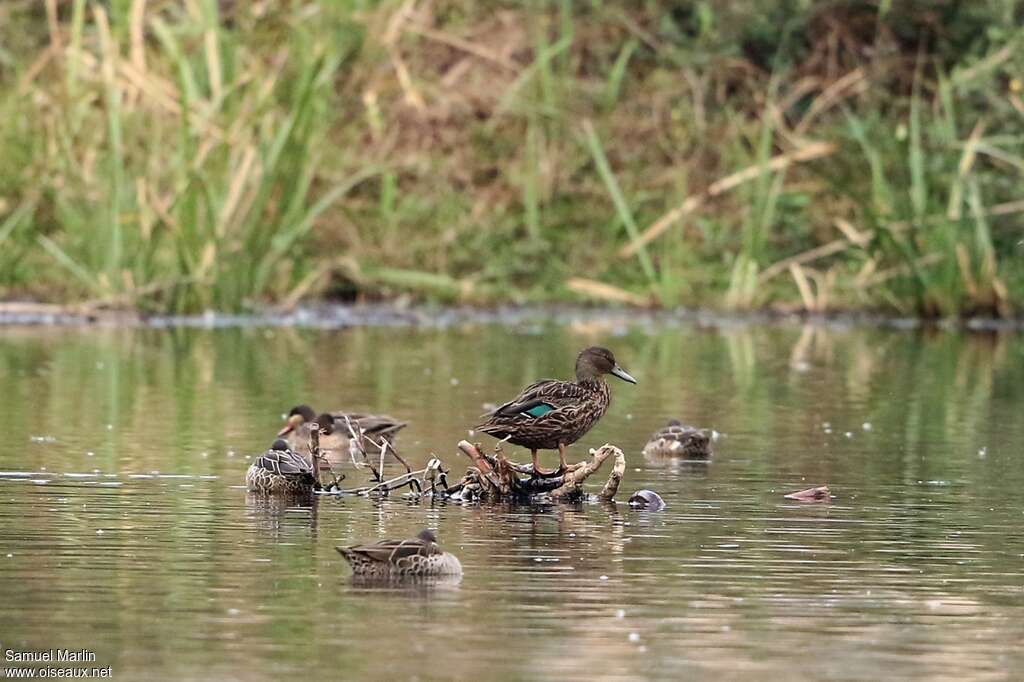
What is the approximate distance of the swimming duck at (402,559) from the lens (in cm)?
1010

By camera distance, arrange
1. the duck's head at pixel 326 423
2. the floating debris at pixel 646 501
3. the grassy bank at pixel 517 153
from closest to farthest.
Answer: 1. the floating debris at pixel 646 501
2. the duck's head at pixel 326 423
3. the grassy bank at pixel 517 153

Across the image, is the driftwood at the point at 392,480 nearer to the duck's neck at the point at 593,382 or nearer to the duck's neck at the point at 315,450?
the duck's neck at the point at 315,450

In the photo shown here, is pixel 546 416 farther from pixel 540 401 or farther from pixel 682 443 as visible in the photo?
pixel 682 443

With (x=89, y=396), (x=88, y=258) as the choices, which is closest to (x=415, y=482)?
(x=89, y=396)

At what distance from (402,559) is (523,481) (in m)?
3.31

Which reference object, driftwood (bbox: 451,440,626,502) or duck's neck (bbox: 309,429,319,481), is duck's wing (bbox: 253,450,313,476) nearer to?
duck's neck (bbox: 309,429,319,481)

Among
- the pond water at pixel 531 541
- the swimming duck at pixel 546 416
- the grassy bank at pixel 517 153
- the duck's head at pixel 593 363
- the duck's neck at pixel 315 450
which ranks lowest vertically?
the pond water at pixel 531 541

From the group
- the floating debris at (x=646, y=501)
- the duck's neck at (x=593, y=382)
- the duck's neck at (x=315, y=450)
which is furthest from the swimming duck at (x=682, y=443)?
the duck's neck at (x=315, y=450)

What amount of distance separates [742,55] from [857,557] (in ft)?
79.1

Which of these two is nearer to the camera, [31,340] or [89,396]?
[89,396]

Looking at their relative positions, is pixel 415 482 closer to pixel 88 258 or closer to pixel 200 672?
pixel 200 672

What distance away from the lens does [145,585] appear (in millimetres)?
9867

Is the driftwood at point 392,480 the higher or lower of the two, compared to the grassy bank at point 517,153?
lower

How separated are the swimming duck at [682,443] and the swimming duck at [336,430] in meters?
1.79
